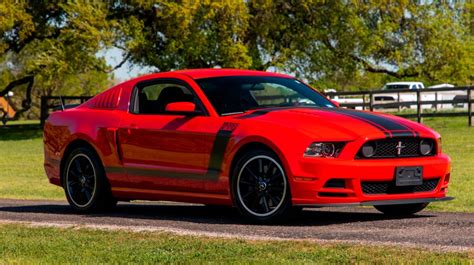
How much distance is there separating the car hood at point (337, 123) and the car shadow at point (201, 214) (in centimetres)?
Answer: 84

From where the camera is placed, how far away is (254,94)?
10945 mm

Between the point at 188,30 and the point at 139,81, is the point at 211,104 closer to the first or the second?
the point at 139,81

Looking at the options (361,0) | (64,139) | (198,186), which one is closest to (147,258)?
(198,186)

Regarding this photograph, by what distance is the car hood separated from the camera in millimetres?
9711

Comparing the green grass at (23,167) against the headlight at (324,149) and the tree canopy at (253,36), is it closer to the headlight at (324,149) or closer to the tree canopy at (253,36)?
the tree canopy at (253,36)

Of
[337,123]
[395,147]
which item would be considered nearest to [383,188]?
[395,147]

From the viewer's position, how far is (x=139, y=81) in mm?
11961

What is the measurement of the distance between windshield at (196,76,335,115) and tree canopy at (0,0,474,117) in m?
28.0

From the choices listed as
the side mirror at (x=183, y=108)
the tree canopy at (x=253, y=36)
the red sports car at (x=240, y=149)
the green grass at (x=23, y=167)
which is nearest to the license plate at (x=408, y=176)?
the red sports car at (x=240, y=149)

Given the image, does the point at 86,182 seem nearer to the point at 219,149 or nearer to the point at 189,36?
the point at 219,149

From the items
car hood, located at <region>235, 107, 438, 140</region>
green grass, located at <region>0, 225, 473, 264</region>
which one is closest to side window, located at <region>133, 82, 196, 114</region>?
car hood, located at <region>235, 107, 438, 140</region>

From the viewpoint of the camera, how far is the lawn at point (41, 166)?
15.1 m

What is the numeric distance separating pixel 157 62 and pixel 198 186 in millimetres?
30158

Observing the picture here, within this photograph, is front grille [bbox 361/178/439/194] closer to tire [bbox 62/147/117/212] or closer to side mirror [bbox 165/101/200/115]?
side mirror [bbox 165/101/200/115]
